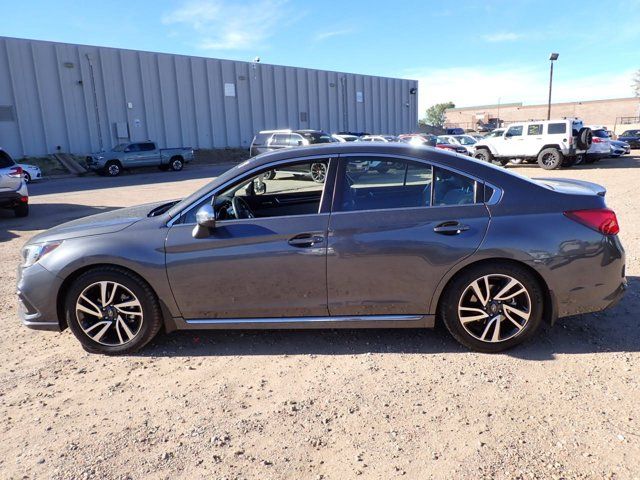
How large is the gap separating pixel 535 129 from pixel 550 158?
1376mm

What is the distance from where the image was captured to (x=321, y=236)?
3.54 metres

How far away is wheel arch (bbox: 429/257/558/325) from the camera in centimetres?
353

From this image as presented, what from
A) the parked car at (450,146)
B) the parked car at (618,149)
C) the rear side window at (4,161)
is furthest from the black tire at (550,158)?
the rear side window at (4,161)

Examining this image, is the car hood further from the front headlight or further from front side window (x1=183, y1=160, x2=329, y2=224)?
front side window (x1=183, y1=160, x2=329, y2=224)

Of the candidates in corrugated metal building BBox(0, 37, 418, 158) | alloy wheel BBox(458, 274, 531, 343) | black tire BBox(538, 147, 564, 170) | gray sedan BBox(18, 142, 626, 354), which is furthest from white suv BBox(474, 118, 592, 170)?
corrugated metal building BBox(0, 37, 418, 158)

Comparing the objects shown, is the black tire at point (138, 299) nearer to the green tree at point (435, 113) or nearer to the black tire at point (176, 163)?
the black tire at point (176, 163)

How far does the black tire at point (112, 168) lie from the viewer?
2492 centimetres

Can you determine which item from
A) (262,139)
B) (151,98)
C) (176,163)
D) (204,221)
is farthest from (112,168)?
(204,221)

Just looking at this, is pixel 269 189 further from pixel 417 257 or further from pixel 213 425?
pixel 213 425

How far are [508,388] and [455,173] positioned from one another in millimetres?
1556

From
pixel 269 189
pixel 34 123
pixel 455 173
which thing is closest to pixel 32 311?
pixel 269 189

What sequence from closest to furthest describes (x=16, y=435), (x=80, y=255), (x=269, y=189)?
(x=16, y=435) < (x=80, y=255) < (x=269, y=189)

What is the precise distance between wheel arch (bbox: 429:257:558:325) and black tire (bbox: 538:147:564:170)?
57.6 feet

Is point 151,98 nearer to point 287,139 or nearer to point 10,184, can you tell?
point 287,139
